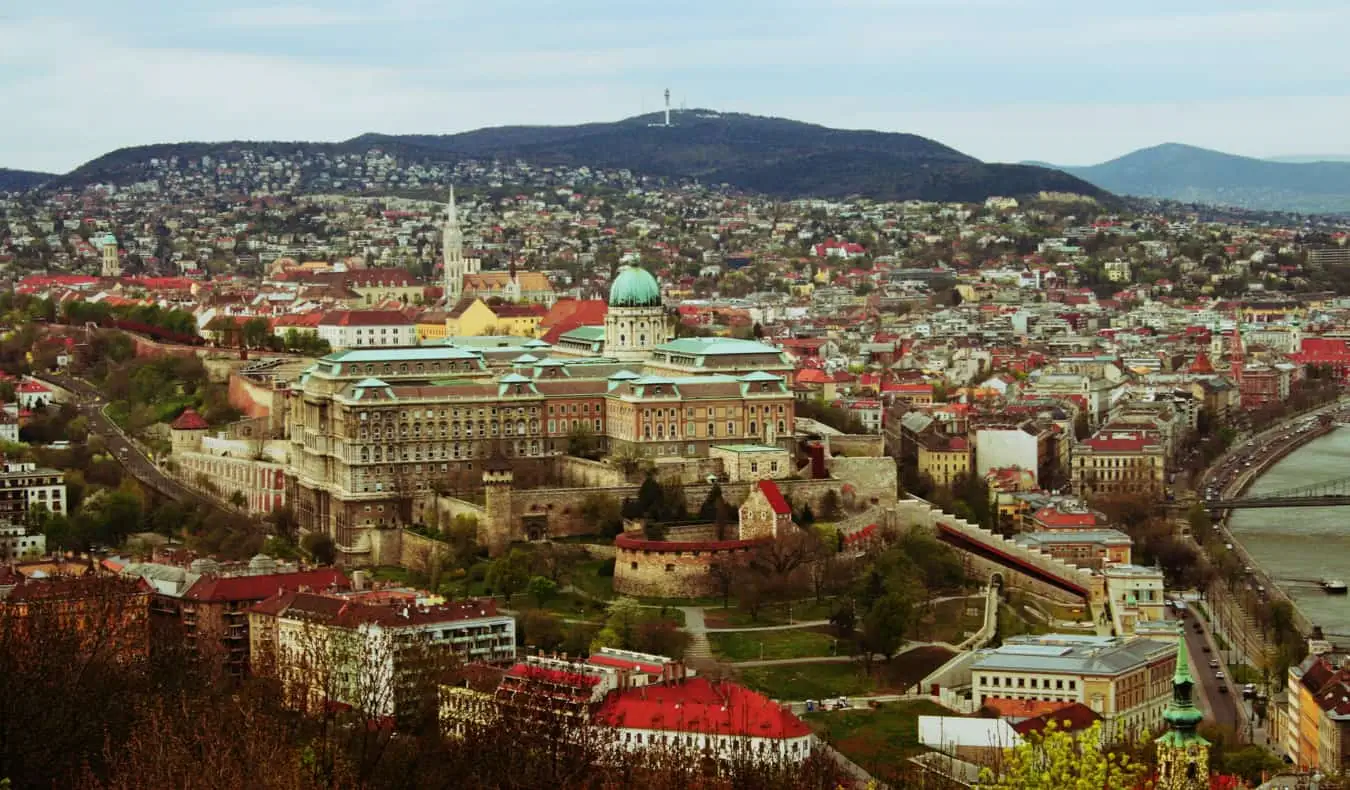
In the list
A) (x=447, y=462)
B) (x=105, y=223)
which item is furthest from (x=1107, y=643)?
(x=105, y=223)

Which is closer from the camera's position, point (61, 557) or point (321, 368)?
point (61, 557)

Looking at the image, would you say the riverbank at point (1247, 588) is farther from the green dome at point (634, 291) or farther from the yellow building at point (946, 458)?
the green dome at point (634, 291)

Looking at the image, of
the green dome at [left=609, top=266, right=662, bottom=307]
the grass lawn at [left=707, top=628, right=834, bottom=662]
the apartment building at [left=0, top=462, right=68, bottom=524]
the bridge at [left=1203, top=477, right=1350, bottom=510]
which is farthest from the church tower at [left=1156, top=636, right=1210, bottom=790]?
the bridge at [left=1203, top=477, right=1350, bottom=510]

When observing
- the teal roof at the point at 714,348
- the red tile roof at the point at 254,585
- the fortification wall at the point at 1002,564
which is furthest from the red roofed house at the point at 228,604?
the teal roof at the point at 714,348

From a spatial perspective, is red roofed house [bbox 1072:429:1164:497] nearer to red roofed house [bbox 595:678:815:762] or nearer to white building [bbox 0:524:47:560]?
white building [bbox 0:524:47:560]

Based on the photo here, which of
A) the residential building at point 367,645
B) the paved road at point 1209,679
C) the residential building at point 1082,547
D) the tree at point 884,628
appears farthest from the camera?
the residential building at point 1082,547

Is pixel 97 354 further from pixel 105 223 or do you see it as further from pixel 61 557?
pixel 105 223

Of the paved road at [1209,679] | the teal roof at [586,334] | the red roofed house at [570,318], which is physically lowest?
the paved road at [1209,679]

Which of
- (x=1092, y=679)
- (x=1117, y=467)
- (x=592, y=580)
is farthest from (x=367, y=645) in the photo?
(x=1117, y=467)
